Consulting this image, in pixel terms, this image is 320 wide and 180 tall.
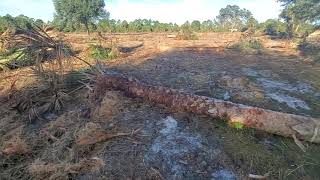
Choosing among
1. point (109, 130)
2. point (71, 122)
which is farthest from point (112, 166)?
point (71, 122)

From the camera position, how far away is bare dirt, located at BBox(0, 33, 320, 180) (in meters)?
3.85

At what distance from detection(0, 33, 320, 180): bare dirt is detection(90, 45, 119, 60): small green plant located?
2.62m

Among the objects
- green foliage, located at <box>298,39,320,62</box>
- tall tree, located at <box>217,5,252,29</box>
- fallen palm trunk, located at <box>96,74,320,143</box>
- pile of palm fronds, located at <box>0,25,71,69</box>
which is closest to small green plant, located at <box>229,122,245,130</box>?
fallen palm trunk, located at <box>96,74,320,143</box>

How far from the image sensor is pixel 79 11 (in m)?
17.6

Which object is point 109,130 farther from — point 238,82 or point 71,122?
point 238,82

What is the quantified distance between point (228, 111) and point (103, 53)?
18.4ft

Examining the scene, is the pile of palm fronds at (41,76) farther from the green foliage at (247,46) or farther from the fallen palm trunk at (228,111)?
the green foliage at (247,46)

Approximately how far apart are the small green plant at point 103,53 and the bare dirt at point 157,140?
2622mm

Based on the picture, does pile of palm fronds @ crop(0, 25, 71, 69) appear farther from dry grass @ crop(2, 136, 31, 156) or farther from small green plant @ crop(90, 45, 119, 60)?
small green plant @ crop(90, 45, 119, 60)

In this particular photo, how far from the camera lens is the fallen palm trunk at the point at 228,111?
448 centimetres

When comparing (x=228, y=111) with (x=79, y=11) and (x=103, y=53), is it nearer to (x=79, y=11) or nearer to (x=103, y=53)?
(x=103, y=53)

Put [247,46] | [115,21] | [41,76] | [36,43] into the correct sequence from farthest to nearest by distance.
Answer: [115,21] < [247,46] < [41,76] < [36,43]

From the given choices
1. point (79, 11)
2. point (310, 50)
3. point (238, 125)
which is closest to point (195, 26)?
point (79, 11)

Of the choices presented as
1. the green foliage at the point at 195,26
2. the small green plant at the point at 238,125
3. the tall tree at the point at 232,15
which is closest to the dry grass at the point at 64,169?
the small green plant at the point at 238,125
